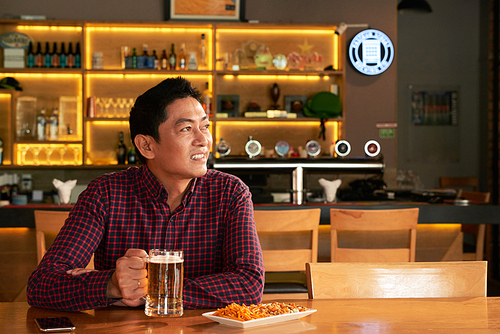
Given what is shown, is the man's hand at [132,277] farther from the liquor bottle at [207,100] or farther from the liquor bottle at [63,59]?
the liquor bottle at [63,59]

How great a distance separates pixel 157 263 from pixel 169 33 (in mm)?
4414

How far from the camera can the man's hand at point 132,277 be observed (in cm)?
111

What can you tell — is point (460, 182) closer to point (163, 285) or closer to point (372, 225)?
point (372, 225)

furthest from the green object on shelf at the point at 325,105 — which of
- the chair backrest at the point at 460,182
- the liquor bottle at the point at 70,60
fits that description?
the liquor bottle at the point at 70,60

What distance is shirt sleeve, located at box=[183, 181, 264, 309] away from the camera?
119cm

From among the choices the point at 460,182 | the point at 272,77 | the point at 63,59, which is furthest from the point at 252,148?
the point at 460,182

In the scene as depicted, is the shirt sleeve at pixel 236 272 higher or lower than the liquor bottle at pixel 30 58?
lower

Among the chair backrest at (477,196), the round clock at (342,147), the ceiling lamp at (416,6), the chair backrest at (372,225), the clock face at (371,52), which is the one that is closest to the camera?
the chair backrest at (372,225)

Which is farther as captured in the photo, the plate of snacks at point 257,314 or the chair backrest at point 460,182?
the chair backrest at point 460,182

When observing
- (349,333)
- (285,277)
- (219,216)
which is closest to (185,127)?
(219,216)

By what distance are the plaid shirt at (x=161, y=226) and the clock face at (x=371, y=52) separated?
13.1ft

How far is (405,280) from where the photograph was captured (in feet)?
4.38

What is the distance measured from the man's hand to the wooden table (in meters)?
0.03

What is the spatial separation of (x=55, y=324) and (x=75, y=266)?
36 centimetres
